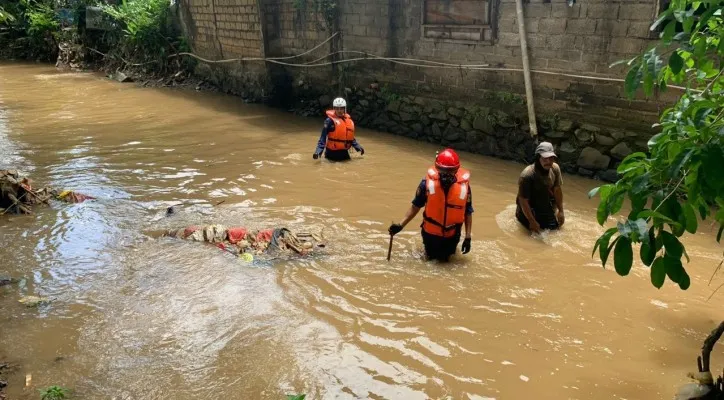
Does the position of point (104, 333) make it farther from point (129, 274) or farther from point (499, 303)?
point (499, 303)

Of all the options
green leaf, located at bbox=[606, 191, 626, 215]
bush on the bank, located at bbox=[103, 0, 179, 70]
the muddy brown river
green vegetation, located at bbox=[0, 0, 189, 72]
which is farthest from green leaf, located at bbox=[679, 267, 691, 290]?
bush on the bank, located at bbox=[103, 0, 179, 70]

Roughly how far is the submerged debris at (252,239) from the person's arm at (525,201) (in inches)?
92.0

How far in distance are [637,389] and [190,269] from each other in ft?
14.0

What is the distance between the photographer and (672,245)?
74.3 inches

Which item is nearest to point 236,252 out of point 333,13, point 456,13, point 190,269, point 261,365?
point 190,269

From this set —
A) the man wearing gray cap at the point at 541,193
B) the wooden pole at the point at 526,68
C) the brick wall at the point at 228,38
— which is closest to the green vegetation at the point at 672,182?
the man wearing gray cap at the point at 541,193

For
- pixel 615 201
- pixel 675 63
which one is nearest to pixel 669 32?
pixel 675 63

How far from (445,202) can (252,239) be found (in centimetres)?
232

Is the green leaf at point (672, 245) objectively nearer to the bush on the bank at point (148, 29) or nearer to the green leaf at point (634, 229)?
the green leaf at point (634, 229)

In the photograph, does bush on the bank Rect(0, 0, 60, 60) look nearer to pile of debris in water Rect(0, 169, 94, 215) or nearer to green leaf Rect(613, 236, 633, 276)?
pile of debris in water Rect(0, 169, 94, 215)

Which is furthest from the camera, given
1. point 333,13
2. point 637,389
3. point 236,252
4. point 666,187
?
point 333,13

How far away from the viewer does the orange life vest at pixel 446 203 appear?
5398mm

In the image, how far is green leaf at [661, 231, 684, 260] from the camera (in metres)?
1.88

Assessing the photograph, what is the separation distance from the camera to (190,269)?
573 centimetres
